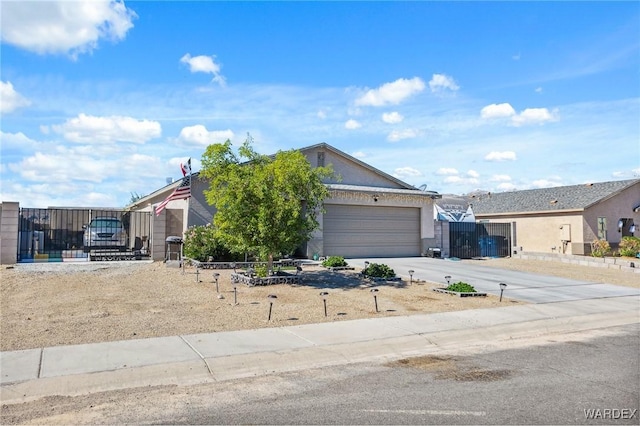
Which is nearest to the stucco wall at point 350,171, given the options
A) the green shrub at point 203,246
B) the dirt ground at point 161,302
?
the green shrub at point 203,246

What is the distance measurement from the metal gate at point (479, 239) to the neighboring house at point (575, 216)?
1927mm

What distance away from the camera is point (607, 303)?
13.7 metres

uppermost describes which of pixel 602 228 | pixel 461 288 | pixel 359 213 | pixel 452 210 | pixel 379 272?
pixel 452 210

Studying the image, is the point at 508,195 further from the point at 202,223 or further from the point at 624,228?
the point at 202,223

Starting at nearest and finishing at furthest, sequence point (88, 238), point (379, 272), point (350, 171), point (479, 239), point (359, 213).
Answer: point (379, 272)
point (88, 238)
point (359, 213)
point (350, 171)
point (479, 239)

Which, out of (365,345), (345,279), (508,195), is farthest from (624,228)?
(365,345)

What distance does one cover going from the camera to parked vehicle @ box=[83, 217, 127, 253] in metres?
22.4

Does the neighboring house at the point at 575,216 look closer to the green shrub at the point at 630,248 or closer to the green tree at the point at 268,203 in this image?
the green shrub at the point at 630,248

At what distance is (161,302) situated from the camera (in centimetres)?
1169

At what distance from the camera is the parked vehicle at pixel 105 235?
22.4 meters

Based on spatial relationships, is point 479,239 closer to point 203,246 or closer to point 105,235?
point 203,246

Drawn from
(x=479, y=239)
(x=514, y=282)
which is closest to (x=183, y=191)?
(x=514, y=282)

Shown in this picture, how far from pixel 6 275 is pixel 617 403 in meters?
16.0

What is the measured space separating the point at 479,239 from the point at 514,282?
10855 millimetres
